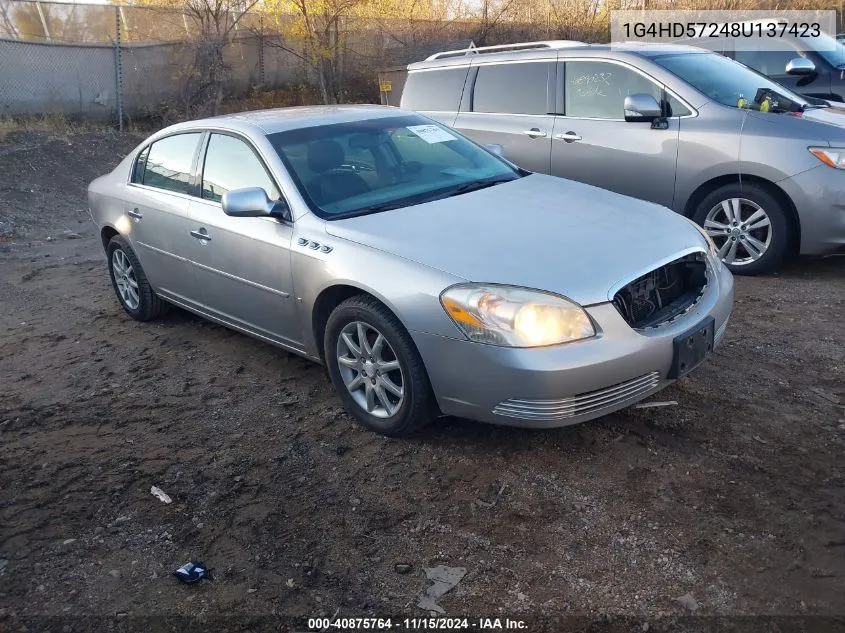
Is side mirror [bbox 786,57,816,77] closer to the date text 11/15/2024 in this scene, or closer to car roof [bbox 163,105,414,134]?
car roof [bbox 163,105,414,134]

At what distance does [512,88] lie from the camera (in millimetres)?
7402

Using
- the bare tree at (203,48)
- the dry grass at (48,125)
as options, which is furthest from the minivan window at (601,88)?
the bare tree at (203,48)

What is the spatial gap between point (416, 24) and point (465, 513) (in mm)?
17951

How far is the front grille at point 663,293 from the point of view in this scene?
3.53 m

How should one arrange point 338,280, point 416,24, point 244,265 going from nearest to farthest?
point 338,280 → point 244,265 → point 416,24

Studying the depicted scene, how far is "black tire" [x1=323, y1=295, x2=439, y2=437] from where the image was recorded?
3617 mm

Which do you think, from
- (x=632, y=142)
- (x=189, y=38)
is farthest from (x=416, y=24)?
(x=632, y=142)

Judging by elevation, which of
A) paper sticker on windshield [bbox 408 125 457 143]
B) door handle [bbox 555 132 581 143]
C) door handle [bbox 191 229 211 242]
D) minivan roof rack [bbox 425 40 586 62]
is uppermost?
minivan roof rack [bbox 425 40 586 62]

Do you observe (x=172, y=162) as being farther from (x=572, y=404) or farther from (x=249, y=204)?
(x=572, y=404)

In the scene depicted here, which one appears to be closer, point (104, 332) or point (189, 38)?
point (104, 332)

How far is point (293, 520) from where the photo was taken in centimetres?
335

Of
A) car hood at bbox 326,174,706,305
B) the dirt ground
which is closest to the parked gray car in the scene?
the dirt ground

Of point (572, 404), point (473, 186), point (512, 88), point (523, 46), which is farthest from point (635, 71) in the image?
point (572, 404)

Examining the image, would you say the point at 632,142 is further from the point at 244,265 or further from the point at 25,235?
the point at 25,235
